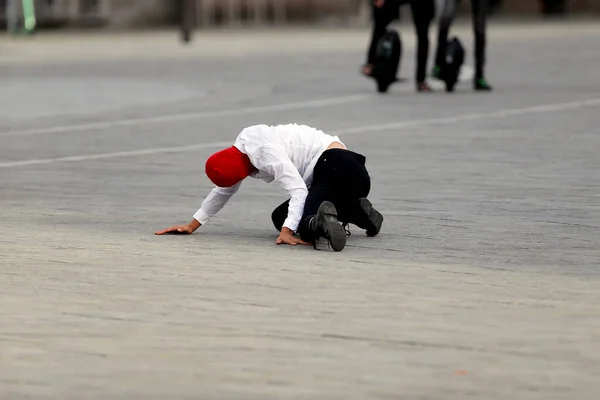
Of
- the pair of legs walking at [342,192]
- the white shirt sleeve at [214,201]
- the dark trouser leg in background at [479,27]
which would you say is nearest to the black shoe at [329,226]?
the pair of legs walking at [342,192]

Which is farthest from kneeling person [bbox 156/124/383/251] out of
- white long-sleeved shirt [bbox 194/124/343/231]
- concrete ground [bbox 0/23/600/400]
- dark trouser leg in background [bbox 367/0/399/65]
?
dark trouser leg in background [bbox 367/0/399/65]

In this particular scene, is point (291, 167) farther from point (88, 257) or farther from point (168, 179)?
point (168, 179)

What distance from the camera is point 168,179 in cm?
989

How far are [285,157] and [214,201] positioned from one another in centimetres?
51

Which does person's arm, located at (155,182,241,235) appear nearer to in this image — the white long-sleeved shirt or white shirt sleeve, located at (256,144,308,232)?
the white long-sleeved shirt

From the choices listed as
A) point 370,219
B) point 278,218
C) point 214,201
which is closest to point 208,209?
point 214,201

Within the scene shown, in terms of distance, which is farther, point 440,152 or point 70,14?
point 70,14

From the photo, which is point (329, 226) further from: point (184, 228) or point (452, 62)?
point (452, 62)

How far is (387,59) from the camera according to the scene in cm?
1553

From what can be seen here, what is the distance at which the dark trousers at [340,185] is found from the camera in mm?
7266

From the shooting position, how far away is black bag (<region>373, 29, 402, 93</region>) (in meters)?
15.2

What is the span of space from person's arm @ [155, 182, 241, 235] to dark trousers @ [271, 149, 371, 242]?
41 cm

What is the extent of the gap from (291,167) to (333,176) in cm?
24

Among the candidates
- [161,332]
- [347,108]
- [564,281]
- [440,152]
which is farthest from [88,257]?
[347,108]
